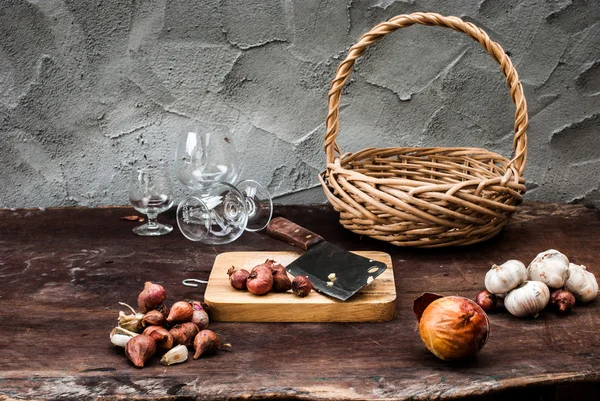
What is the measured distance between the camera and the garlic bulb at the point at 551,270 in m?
1.03

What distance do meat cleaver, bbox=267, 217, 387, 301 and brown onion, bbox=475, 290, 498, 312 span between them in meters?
0.15

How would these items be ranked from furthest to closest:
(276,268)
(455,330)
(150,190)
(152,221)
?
1. (152,221)
2. (150,190)
3. (276,268)
4. (455,330)

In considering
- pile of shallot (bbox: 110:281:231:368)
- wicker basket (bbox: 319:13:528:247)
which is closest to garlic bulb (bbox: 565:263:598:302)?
wicker basket (bbox: 319:13:528:247)

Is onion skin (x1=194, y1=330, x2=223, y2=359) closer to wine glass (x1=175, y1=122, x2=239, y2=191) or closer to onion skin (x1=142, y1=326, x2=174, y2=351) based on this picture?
onion skin (x1=142, y1=326, x2=174, y2=351)

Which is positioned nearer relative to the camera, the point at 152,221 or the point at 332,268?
the point at 332,268

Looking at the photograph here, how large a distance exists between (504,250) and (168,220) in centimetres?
74

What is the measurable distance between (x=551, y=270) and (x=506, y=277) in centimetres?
8

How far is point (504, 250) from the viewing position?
4.26 ft

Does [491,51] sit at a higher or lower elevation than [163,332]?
higher

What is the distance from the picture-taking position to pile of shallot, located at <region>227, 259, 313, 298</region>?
102cm

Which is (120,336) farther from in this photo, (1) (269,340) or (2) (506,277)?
(2) (506,277)

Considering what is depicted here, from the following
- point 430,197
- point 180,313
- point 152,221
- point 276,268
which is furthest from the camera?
point 152,221

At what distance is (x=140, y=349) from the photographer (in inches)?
33.7

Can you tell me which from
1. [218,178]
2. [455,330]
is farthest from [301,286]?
[218,178]
